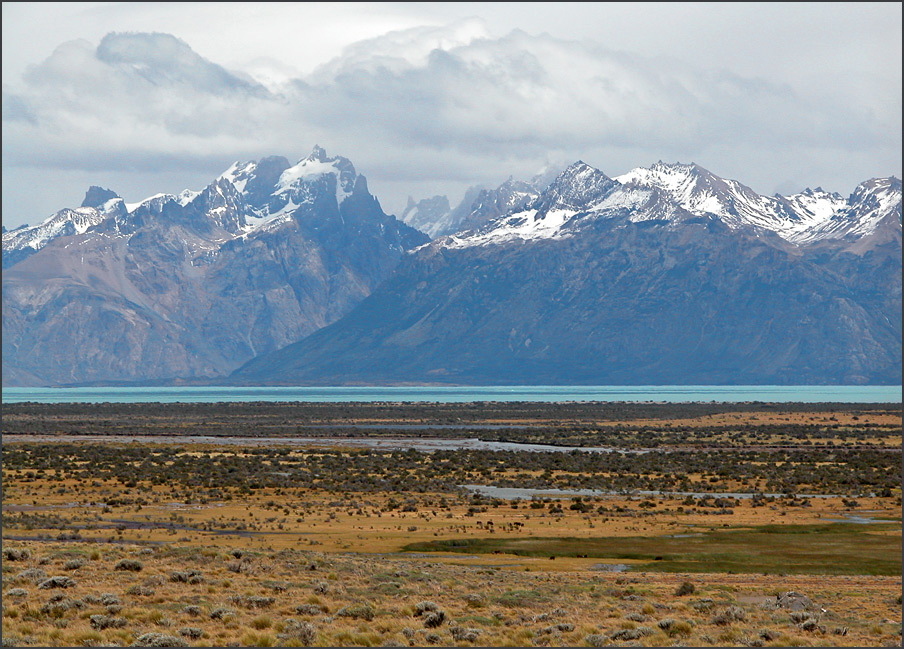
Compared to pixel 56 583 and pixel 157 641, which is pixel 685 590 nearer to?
pixel 157 641

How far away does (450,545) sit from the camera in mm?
49188

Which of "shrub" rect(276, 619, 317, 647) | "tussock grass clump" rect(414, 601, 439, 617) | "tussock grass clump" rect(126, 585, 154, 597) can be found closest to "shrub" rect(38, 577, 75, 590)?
"tussock grass clump" rect(126, 585, 154, 597)

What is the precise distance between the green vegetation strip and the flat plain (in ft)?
0.68

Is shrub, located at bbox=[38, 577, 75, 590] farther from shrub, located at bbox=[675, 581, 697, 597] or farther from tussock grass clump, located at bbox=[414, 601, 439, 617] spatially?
shrub, located at bbox=[675, 581, 697, 597]

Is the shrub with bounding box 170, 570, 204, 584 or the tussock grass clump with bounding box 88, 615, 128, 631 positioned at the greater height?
the tussock grass clump with bounding box 88, 615, 128, 631

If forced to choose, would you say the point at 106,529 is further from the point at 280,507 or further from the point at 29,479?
the point at 29,479

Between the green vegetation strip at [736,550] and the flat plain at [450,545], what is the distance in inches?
8.2

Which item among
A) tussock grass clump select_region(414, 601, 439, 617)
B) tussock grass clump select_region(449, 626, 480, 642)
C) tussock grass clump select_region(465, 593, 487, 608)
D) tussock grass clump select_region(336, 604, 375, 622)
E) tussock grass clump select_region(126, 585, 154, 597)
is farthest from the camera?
tussock grass clump select_region(126, 585, 154, 597)

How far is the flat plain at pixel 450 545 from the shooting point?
29.4m

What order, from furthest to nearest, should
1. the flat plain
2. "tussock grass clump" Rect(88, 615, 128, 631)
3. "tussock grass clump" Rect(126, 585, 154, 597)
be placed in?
"tussock grass clump" Rect(126, 585, 154, 597)
the flat plain
"tussock grass clump" Rect(88, 615, 128, 631)

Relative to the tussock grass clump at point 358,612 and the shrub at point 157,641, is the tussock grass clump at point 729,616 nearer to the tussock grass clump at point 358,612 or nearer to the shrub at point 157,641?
the tussock grass clump at point 358,612

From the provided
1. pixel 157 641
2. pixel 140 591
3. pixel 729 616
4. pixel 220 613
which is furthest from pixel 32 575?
pixel 729 616

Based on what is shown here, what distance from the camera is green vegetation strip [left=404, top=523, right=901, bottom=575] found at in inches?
1738

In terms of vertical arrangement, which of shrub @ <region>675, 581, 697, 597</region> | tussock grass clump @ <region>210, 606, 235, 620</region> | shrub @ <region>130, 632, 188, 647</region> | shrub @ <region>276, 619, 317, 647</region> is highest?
shrub @ <region>130, 632, 188, 647</region>
